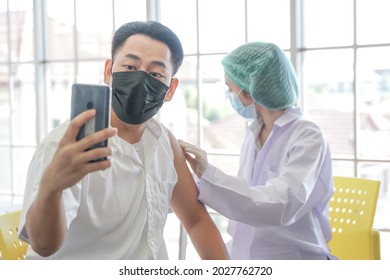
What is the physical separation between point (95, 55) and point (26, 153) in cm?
103

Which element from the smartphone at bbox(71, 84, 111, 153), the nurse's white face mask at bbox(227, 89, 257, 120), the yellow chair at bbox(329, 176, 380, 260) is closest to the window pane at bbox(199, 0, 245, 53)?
the nurse's white face mask at bbox(227, 89, 257, 120)

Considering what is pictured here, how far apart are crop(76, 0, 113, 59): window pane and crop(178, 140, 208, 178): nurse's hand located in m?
1.93

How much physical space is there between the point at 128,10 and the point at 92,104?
2608 mm

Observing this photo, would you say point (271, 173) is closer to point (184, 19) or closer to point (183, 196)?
point (183, 196)

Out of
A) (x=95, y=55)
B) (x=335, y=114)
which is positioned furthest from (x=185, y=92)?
(x=335, y=114)

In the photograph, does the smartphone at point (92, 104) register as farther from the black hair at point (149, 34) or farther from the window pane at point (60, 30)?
the window pane at point (60, 30)

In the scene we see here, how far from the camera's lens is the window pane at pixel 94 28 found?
11.9 ft

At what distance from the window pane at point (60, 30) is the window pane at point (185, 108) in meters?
0.89

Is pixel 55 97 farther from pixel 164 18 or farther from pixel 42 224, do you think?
pixel 42 224

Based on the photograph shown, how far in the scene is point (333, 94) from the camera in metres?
3.00

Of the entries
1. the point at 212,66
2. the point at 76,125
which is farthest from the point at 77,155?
the point at 212,66

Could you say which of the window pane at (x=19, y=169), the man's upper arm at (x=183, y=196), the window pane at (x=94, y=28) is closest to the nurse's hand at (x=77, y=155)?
the man's upper arm at (x=183, y=196)

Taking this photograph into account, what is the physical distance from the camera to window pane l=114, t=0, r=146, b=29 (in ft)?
11.5

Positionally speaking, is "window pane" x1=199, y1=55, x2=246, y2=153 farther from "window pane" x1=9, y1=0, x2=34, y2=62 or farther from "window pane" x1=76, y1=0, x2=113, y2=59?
"window pane" x1=9, y1=0, x2=34, y2=62
